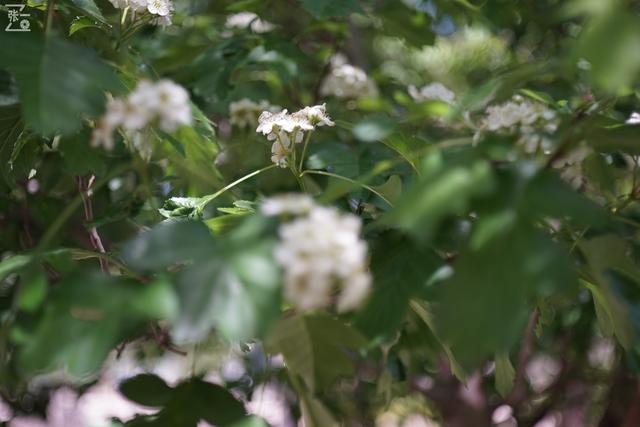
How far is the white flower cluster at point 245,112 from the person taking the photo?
149cm

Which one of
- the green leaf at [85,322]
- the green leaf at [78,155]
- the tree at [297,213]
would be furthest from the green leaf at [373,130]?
the green leaf at [78,155]

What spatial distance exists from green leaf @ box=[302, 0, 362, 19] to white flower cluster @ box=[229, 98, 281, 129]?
270 millimetres

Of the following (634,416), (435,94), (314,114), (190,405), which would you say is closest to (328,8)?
(435,94)

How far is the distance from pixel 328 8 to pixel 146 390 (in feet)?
2.61

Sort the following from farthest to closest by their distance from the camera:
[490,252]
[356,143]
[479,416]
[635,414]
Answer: [479,416] → [635,414] → [356,143] → [490,252]

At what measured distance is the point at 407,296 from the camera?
688 millimetres

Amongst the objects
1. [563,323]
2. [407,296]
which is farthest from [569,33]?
[407,296]

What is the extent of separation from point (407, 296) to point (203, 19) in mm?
1327

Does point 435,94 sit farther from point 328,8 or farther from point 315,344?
point 315,344

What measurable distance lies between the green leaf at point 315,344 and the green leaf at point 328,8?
740 mm

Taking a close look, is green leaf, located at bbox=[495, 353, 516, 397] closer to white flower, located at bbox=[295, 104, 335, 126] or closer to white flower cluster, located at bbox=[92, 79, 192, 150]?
white flower, located at bbox=[295, 104, 335, 126]

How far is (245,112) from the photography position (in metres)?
1.49

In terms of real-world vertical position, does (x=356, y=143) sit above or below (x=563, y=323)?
above

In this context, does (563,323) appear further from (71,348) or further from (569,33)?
(71,348)
